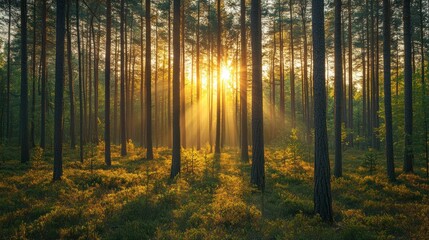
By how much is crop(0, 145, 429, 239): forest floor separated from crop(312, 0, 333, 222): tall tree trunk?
582mm

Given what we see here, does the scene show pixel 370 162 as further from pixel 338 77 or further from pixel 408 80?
pixel 338 77

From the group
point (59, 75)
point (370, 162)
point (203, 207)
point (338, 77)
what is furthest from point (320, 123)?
point (59, 75)

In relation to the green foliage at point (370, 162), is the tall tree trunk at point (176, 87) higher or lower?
higher

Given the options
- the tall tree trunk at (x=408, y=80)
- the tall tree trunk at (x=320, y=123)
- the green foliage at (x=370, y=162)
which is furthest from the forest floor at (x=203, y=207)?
the tall tree trunk at (x=408, y=80)

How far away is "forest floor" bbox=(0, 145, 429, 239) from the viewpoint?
657 cm

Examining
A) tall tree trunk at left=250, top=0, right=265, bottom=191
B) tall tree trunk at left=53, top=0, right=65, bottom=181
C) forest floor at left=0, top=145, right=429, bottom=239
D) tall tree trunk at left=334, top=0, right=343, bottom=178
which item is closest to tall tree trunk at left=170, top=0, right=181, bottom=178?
forest floor at left=0, top=145, right=429, bottom=239

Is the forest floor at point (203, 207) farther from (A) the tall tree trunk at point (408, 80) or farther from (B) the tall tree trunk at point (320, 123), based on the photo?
(A) the tall tree trunk at point (408, 80)

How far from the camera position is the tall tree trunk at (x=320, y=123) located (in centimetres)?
727

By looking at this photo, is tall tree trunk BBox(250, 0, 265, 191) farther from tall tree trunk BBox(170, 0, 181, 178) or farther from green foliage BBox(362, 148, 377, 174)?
green foliage BBox(362, 148, 377, 174)

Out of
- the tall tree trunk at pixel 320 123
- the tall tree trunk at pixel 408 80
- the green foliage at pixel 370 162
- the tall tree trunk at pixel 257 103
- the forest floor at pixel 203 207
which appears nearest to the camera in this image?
the forest floor at pixel 203 207

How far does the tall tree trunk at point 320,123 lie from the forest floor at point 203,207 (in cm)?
58

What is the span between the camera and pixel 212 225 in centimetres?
714

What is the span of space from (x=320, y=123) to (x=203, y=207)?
15.1ft

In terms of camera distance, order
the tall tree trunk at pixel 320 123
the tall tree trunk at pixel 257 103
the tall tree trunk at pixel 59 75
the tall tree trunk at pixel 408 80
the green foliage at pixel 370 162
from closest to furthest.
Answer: the tall tree trunk at pixel 320 123
the tall tree trunk at pixel 257 103
the tall tree trunk at pixel 59 75
the tall tree trunk at pixel 408 80
the green foliage at pixel 370 162
